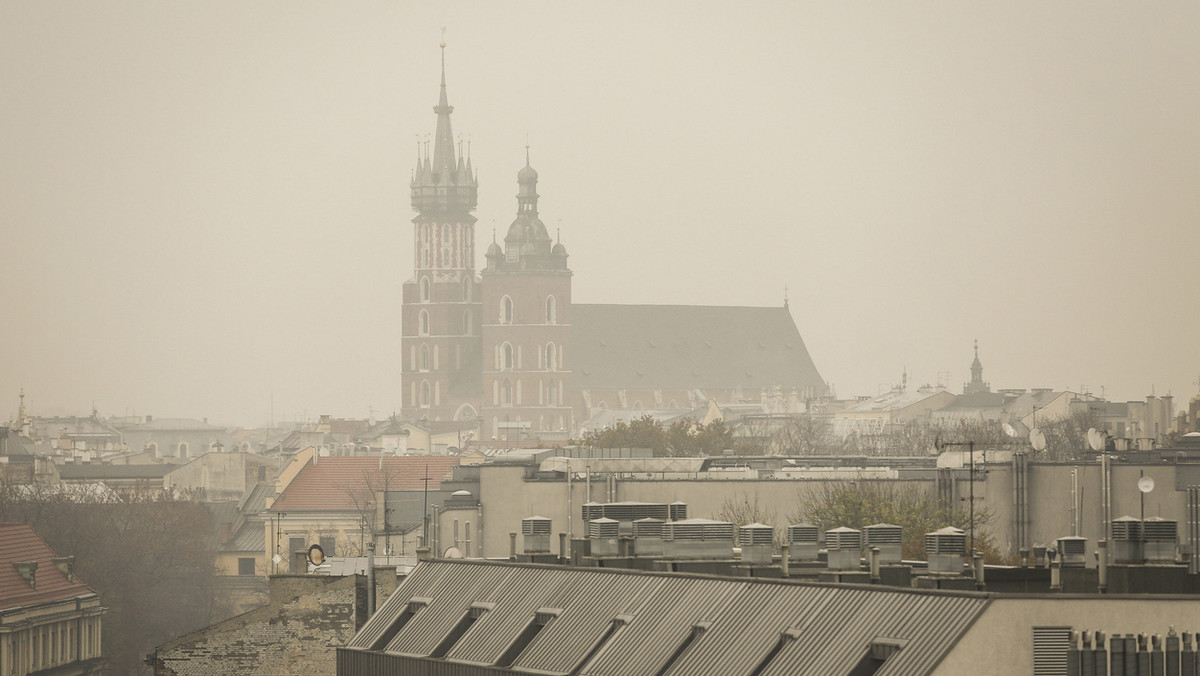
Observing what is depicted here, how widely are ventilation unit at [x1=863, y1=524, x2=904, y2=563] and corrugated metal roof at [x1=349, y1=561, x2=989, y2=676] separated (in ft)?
8.12

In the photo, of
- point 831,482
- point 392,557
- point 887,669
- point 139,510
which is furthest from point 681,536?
point 139,510

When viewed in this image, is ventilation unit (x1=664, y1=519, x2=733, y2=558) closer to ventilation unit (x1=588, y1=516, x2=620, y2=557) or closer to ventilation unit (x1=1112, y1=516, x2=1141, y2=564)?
ventilation unit (x1=588, y1=516, x2=620, y2=557)

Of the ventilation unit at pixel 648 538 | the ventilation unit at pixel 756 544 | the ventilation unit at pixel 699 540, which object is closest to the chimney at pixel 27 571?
the ventilation unit at pixel 648 538

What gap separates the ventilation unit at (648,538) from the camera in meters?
38.0

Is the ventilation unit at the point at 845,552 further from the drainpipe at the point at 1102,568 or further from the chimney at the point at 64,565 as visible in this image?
the chimney at the point at 64,565

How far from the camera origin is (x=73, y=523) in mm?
Answer: 110625

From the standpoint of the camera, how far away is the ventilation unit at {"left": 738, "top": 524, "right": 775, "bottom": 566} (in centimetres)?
3547

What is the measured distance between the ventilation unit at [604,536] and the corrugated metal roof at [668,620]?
4.35ft

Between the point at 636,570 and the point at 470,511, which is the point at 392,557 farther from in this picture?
the point at 636,570

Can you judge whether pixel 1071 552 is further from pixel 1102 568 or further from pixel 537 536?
pixel 537 536

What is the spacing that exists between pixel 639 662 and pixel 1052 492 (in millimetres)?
Answer: 38036

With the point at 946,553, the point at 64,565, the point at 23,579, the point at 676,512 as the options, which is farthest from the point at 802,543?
the point at 64,565

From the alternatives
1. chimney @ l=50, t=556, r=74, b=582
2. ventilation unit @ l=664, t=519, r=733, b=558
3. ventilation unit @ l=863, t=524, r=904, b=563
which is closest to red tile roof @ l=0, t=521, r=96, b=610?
chimney @ l=50, t=556, r=74, b=582

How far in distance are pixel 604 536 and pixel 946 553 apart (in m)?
9.37
